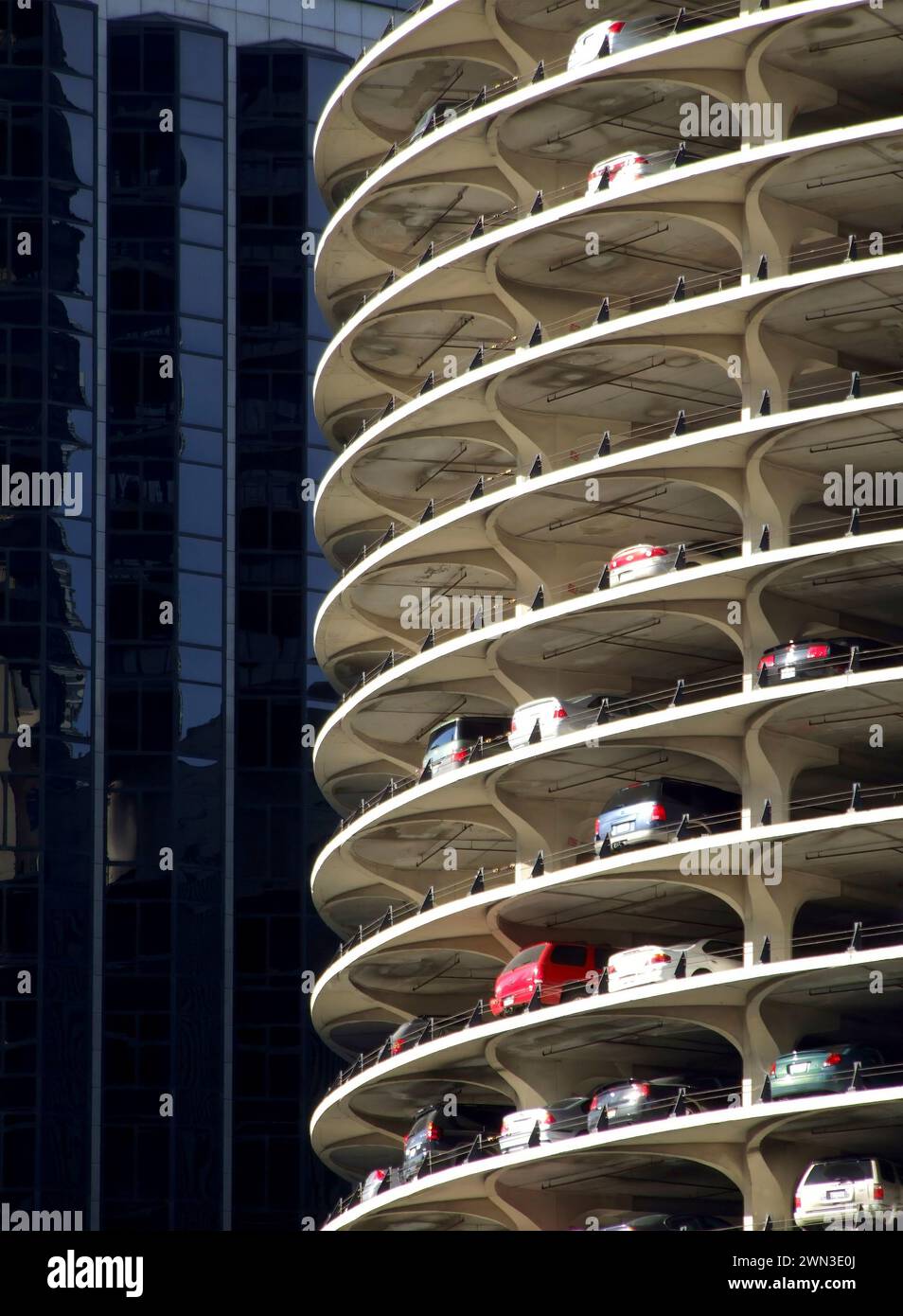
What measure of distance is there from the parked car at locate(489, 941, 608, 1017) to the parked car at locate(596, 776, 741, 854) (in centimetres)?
253

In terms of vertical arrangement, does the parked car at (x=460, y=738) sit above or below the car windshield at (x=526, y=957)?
above

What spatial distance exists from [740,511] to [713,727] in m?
4.73

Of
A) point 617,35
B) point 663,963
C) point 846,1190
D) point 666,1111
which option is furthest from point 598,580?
point 846,1190

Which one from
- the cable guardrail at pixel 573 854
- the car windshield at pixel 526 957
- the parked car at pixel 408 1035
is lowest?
the parked car at pixel 408 1035

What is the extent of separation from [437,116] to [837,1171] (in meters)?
28.3

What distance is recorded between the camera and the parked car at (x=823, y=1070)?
51.5 meters

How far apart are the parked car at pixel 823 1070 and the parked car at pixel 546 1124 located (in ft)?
16.9

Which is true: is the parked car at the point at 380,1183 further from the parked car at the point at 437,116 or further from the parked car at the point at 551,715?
the parked car at the point at 437,116

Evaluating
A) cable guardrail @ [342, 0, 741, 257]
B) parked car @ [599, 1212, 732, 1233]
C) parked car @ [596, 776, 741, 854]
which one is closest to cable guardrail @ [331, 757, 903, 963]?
parked car @ [596, 776, 741, 854]

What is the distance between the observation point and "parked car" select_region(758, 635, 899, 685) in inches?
2127

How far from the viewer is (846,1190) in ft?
163

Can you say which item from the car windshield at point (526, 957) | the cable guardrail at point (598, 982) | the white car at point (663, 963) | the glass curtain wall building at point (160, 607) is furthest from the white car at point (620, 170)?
the glass curtain wall building at point (160, 607)
